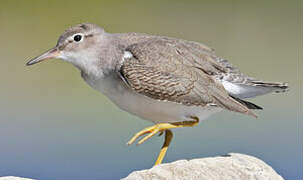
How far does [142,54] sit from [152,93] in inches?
17.5

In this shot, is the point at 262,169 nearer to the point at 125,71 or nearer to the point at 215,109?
the point at 215,109

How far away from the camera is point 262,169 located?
5848 mm

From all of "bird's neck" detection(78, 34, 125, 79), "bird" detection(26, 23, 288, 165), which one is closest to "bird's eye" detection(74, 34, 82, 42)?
"bird" detection(26, 23, 288, 165)

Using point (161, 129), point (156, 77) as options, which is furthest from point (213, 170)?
point (156, 77)

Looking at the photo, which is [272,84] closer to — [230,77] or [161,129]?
[230,77]

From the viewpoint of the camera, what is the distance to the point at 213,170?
5.63 m

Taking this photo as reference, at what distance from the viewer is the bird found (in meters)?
5.72

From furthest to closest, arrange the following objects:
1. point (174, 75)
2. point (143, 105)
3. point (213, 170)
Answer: point (174, 75) → point (143, 105) → point (213, 170)

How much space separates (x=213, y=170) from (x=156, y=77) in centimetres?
104

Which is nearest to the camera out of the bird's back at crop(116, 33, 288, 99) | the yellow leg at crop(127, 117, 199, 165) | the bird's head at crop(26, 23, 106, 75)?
the yellow leg at crop(127, 117, 199, 165)

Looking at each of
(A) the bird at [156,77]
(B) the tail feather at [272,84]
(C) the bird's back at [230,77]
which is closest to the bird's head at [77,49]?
(A) the bird at [156,77]

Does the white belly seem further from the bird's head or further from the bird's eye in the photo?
the bird's eye

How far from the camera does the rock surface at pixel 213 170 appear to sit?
5.37 metres

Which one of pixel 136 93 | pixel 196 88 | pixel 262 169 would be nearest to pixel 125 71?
pixel 136 93
